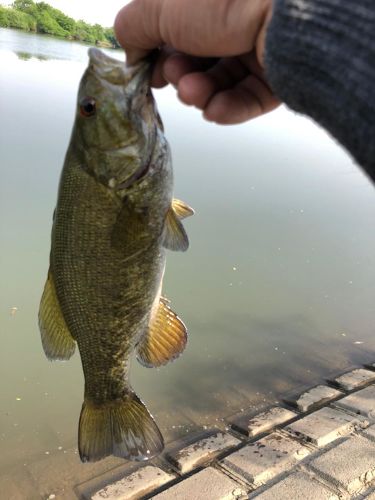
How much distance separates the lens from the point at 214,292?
6078mm

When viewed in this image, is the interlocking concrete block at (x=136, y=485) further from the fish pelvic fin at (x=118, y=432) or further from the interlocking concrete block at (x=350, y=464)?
the fish pelvic fin at (x=118, y=432)

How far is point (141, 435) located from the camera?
209cm

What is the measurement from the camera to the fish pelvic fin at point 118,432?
6.70 ft

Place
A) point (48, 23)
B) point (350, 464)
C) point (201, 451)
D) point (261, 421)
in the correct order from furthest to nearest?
point (48, 23)
point (261, 421)
point (201, 451)
point (350, 464)

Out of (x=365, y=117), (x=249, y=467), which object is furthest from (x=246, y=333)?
(x=365, y=117)

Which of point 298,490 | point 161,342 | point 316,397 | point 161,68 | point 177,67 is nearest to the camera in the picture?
point 177,67

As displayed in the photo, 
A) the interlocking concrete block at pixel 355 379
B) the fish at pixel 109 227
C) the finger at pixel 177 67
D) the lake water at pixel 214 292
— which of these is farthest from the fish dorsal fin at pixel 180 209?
the interlocking concrete block at pixel 355 379

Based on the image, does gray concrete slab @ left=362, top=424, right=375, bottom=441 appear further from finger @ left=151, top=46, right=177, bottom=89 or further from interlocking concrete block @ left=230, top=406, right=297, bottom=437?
finger @ left=151, top=46, right=177, bottom=89

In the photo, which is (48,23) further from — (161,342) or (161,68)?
(161,342)

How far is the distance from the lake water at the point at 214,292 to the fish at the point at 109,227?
0.89 meters

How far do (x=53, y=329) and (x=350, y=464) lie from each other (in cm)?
264

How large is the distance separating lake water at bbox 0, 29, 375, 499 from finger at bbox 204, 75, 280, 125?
52 centimetres

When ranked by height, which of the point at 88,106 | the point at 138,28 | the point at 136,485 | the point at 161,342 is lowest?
the point at 136,485

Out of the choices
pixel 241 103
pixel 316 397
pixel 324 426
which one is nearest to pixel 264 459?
pixel 324 426
